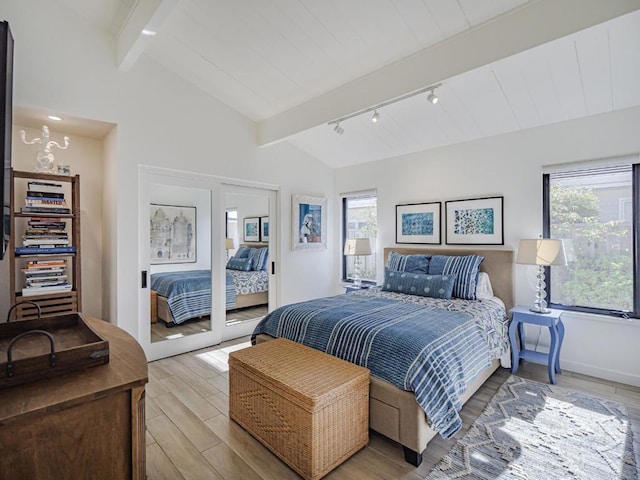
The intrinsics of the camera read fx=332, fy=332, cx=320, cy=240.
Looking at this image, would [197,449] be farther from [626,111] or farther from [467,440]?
[626,111]

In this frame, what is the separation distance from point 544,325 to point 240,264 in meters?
3.33

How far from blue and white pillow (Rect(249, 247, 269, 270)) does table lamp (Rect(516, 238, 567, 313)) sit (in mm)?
2968

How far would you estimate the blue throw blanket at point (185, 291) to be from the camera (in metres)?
3.57

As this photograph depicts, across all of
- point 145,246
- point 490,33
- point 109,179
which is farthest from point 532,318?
point 109,179

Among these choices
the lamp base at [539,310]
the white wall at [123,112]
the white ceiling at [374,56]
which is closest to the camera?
the white ceiling at [374,56]

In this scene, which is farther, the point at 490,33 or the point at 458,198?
the point at 458,198

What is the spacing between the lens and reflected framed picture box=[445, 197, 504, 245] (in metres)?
3.71

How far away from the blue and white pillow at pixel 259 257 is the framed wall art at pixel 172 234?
0.80 m

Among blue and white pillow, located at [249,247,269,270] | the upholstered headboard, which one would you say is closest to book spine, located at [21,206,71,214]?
blue and white pillow, located at [249,247,269,270]

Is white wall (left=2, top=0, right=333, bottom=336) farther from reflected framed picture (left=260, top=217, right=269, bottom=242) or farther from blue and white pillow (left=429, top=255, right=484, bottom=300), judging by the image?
blue and white pillow (left=429, top=255, right=484, bottom=300)

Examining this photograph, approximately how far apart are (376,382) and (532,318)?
1857mm

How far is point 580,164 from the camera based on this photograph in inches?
125

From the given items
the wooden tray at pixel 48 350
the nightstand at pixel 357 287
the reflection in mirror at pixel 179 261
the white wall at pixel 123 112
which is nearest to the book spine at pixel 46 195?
the white wall at pixel 123 112

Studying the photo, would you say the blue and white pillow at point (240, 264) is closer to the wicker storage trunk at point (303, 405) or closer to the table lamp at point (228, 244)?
the table lamp at point (228, 244)
